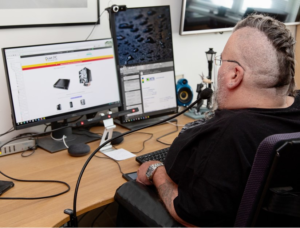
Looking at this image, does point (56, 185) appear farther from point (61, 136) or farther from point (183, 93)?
point (183, 93)

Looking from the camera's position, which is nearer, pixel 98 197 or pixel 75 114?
pixel 98 197

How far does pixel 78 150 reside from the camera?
1.57 meters

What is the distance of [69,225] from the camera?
1.17m

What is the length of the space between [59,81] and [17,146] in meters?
0.37

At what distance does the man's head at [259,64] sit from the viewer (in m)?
1.09

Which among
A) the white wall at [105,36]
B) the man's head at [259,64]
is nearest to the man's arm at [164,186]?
the man's head at [259,64]

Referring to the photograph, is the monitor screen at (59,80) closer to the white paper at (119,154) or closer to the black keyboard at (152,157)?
the white paper at (119,154)

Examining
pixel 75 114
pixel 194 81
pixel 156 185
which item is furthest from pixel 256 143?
pixel 194 81

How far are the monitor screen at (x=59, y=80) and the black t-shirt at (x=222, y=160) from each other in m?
0.80

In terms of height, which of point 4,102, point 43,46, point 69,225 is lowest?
point 69,225

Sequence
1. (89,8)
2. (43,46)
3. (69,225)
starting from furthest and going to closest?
(89,8), (43,46), (69,225)

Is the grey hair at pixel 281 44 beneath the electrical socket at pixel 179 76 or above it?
above

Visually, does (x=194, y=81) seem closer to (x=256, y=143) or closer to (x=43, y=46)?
(x=43, y=46)

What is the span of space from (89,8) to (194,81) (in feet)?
3.17
